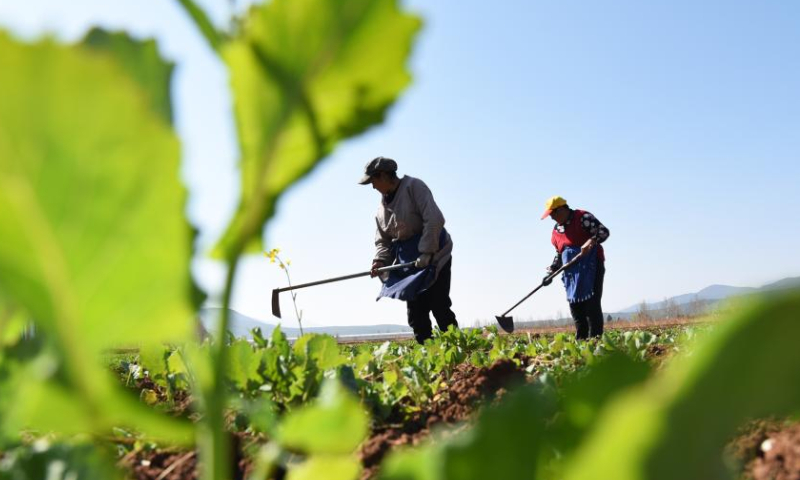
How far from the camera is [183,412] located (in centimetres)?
179

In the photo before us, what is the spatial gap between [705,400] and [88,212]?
341 millimetres

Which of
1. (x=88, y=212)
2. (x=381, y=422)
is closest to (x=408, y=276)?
(x=381, y=422)

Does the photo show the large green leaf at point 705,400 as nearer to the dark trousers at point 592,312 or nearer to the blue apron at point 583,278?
the dark trousers at point 592,312

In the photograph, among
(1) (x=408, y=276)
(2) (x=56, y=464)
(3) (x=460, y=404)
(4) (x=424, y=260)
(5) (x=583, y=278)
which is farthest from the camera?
(5) (x=583, y=278)

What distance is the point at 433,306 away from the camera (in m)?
8.80

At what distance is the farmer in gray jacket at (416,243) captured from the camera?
327 inches

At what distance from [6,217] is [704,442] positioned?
1.31 feet

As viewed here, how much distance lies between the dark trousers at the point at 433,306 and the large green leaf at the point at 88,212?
826 cm

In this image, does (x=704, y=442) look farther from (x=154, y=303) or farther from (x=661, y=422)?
(x=154, y=303)

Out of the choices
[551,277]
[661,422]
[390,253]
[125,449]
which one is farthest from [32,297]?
[551,277]

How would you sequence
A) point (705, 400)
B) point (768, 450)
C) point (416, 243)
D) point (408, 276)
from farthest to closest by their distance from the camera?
1. point (416, 243)
2. point (408, 276)
3. point (768, 450)
4. point (705, 400)

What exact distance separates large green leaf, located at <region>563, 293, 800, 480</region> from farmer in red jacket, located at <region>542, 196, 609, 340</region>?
8.96m

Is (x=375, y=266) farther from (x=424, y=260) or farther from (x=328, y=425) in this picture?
(x=328, y=425)

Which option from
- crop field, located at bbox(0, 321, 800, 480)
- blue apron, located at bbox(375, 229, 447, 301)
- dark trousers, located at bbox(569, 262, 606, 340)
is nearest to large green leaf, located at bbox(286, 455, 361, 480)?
crop field, located at bbox(0, 321, 800, 480)
